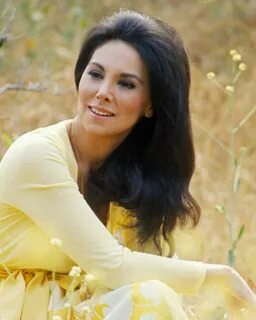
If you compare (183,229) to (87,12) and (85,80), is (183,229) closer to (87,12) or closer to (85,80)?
(85,80)

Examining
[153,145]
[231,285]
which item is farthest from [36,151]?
[231,285]

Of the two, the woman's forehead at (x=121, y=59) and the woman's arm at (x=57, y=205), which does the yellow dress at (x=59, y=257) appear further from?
the woman's forehead at (x=121, y=59)

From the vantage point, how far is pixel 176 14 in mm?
5836

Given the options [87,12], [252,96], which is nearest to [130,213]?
[252,96]

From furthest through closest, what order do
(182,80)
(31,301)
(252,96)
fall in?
(252,96), (182,80), (31,301)

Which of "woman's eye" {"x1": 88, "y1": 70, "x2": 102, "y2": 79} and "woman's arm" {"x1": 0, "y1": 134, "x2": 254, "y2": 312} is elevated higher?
"woman's eye" {"x1": 88, "y1": 70, "x2": 102, "y2": 79}

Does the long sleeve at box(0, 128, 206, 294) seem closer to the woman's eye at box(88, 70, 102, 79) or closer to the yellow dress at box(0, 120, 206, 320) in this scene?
the yellow dress at box(0, 120, 206, 320)

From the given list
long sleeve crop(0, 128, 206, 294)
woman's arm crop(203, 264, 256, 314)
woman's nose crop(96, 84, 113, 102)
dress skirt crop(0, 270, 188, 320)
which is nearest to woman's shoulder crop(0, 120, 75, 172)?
long sleeve crop(0, 128, 206, 294)

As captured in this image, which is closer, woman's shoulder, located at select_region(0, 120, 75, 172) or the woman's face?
woman's shoulder, located at select_region(0, 120, 75, 172)

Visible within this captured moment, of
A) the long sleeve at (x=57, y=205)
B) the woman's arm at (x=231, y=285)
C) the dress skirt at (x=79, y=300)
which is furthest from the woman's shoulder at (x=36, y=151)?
the woman's arm at (x=231, y=285)

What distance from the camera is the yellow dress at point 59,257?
2.57m

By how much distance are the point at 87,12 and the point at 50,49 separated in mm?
399

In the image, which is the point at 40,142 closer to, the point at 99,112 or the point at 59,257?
the point at 99,112

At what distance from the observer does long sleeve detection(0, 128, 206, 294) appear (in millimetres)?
2580
